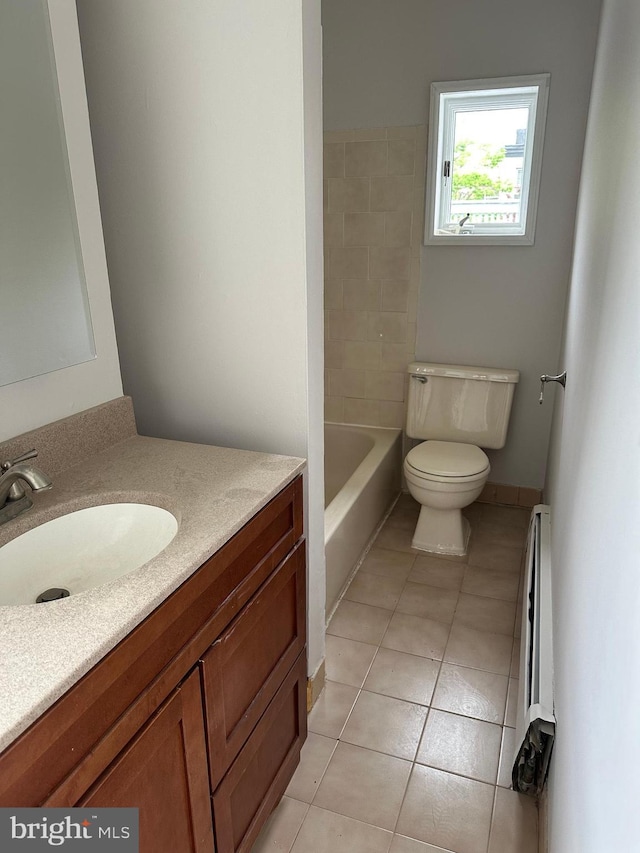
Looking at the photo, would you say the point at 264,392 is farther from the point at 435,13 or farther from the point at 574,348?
the point at 435,13

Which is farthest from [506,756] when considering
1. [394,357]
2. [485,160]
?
[485,160]

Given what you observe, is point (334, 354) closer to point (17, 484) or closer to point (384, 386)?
point (384, 386)

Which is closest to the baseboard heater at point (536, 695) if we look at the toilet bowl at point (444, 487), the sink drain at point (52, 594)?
the toilet bowl at point (444, 487)

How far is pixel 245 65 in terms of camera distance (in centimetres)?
140

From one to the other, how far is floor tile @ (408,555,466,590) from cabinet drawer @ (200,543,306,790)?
44.4 inches

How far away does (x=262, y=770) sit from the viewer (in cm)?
145

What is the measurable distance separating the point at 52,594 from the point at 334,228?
239cm

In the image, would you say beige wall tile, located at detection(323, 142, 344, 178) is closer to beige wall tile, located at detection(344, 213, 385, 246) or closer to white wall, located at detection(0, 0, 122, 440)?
beige wall tile, located at detection(344, 213, 385, 246)

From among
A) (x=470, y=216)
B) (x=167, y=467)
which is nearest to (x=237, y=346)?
(x=167, y=467)

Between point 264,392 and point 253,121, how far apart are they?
67 cm

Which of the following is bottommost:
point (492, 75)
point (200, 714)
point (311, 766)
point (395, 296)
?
point (311, 766)

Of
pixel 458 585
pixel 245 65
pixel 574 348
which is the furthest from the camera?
pixel 458 585

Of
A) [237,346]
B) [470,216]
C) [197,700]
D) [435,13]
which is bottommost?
[197,700]

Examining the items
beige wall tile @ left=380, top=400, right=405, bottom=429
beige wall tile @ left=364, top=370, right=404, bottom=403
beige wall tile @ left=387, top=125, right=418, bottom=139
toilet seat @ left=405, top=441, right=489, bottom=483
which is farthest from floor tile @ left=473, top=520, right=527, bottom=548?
beige wall tile @ left=387, top=125, right=418, bottom=139
